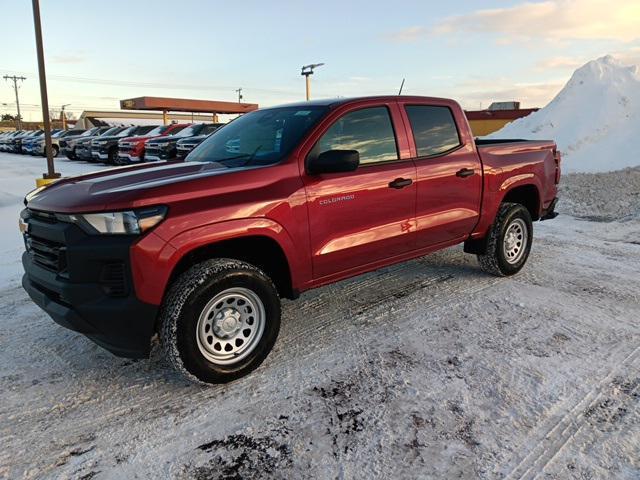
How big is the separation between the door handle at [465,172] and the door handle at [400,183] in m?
0.71

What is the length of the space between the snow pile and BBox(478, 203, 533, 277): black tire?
8.91 meters

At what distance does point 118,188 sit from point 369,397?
1988mm

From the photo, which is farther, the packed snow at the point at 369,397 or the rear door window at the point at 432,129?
the rear door window at the point at 432,129

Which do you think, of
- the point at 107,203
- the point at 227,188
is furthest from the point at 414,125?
the point at 107,203

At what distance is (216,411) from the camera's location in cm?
298

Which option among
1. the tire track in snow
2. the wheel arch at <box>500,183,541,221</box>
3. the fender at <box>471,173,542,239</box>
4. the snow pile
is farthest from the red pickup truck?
the snow pile

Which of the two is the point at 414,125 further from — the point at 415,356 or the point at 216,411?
the point at 216,411

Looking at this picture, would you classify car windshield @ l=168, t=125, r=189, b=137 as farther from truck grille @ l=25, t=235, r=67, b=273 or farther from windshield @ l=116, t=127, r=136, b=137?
truck grille @ l=25, t=235, r=67, b=273

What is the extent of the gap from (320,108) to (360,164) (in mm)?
534

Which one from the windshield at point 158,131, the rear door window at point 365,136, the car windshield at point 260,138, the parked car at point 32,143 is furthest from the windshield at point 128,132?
the rear door window at point 365,136

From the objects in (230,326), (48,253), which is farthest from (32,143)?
(230,326)

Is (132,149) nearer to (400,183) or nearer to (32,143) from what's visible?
(32,143)

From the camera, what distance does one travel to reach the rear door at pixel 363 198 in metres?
3.62

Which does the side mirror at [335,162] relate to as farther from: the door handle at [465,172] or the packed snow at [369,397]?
the door handle at [465,172]
